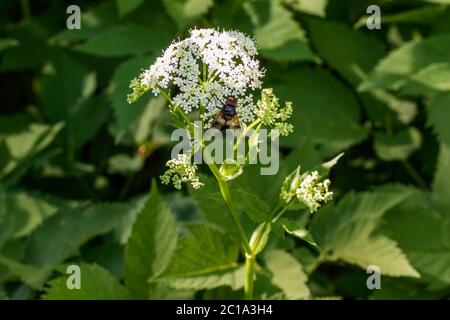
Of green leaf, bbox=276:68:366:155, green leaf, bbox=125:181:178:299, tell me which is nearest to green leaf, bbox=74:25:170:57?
green leaf, bbox=276:68:366:155

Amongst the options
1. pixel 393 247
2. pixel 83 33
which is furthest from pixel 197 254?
pixel 83 33

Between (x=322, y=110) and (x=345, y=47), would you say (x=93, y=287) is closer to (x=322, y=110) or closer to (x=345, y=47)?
(x=322, y=110)

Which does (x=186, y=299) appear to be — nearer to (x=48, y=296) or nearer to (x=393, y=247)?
(x=48, y=296)

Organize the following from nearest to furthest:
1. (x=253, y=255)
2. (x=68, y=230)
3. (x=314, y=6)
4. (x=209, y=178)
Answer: (x=253, y=255) → (x=209, y=178) → (x=68, y=230) → (x=314, y=6)

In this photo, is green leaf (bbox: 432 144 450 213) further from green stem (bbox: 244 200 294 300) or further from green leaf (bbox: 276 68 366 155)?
green stem (bbox: 244 200 294 300)

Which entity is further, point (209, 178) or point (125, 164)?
point (125, 164)

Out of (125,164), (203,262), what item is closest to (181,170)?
(203,262)

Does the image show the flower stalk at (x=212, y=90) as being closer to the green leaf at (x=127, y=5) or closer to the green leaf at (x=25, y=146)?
the green leaf at (x=127, y=5)
